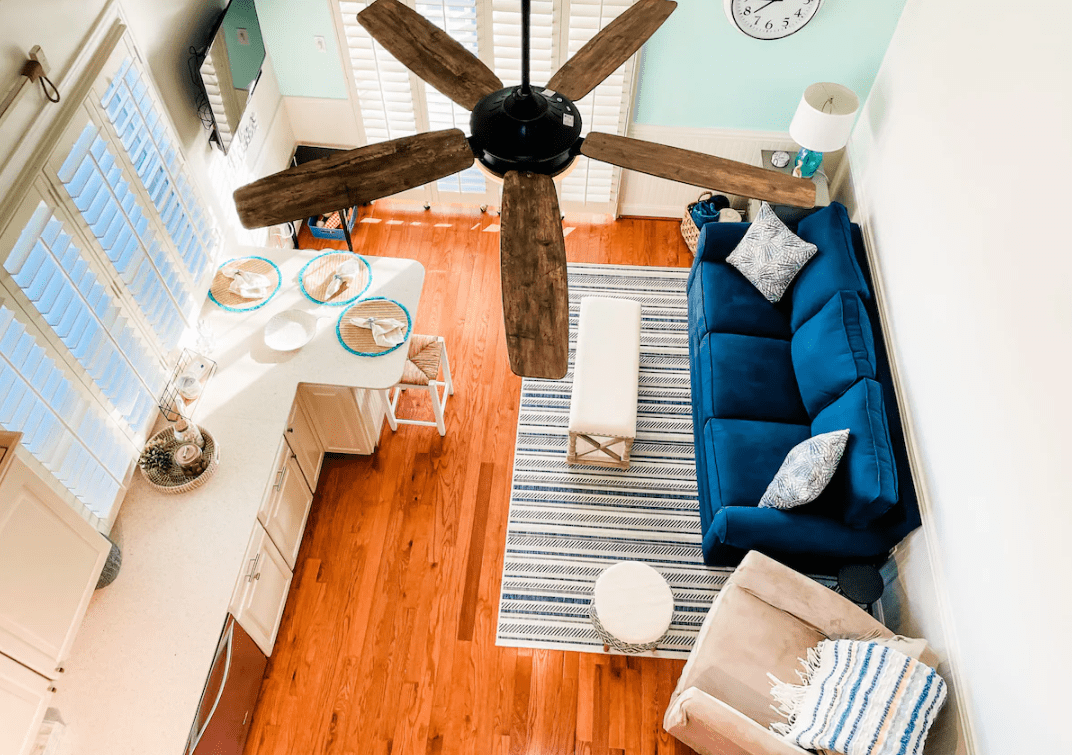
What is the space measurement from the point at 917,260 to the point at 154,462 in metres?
3.01

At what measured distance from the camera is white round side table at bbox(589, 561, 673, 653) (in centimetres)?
266

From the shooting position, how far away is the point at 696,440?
3264 millimetres

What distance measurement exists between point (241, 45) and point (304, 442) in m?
1.87

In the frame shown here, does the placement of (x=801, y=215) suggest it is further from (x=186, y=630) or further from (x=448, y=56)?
(x=186, y=630)

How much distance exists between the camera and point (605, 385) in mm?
3223

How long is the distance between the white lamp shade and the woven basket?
0.83 metres

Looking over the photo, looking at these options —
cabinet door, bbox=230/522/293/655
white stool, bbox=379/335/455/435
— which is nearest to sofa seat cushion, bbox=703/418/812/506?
white stool, bbox=379/335/455/435

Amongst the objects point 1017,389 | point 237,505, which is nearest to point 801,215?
point 1017,389

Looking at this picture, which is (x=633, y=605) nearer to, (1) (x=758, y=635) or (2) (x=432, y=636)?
(1) (x=758, y=635)

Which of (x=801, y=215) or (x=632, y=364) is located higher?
(x=801, y=215)

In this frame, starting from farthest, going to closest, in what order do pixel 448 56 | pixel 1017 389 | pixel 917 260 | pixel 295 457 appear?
pixel 295 457
pixel 917 260
pixel 1017 389
pixel 448 56

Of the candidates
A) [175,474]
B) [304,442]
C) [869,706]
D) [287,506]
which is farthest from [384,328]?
[869,706]

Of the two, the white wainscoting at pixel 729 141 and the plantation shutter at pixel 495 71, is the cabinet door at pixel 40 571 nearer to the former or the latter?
the plantation shutter at pixel 495 71

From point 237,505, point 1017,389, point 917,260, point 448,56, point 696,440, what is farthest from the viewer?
point 696,440
